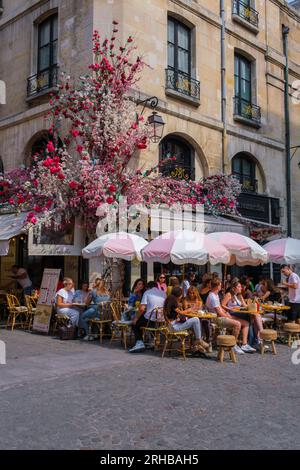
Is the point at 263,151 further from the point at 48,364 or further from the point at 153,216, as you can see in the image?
the point at 48,364

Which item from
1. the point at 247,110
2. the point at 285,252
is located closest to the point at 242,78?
the point at 247,110

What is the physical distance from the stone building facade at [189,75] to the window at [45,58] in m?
0.04

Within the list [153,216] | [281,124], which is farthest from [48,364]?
[281,124]

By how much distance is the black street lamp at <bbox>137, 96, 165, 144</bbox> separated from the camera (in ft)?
40.7

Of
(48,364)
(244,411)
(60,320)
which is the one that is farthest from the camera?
(60,320)

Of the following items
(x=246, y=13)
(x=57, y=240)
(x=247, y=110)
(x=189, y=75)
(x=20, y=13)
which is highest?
(x=246, y=13)

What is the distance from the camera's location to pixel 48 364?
7523mm

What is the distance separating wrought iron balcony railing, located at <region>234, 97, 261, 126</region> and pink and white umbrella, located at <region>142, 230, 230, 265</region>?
824 cm

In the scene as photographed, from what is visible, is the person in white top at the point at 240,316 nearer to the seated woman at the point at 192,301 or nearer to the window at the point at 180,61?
the seated woman at the point at 192,301

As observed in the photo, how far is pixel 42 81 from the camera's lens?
14430 mm

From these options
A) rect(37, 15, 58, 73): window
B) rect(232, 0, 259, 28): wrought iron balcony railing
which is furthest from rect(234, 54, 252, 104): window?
rect(37, 15, 58, 73): window

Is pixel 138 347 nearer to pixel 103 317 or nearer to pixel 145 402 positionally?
pixel 103 317

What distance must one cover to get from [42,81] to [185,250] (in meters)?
8.55
